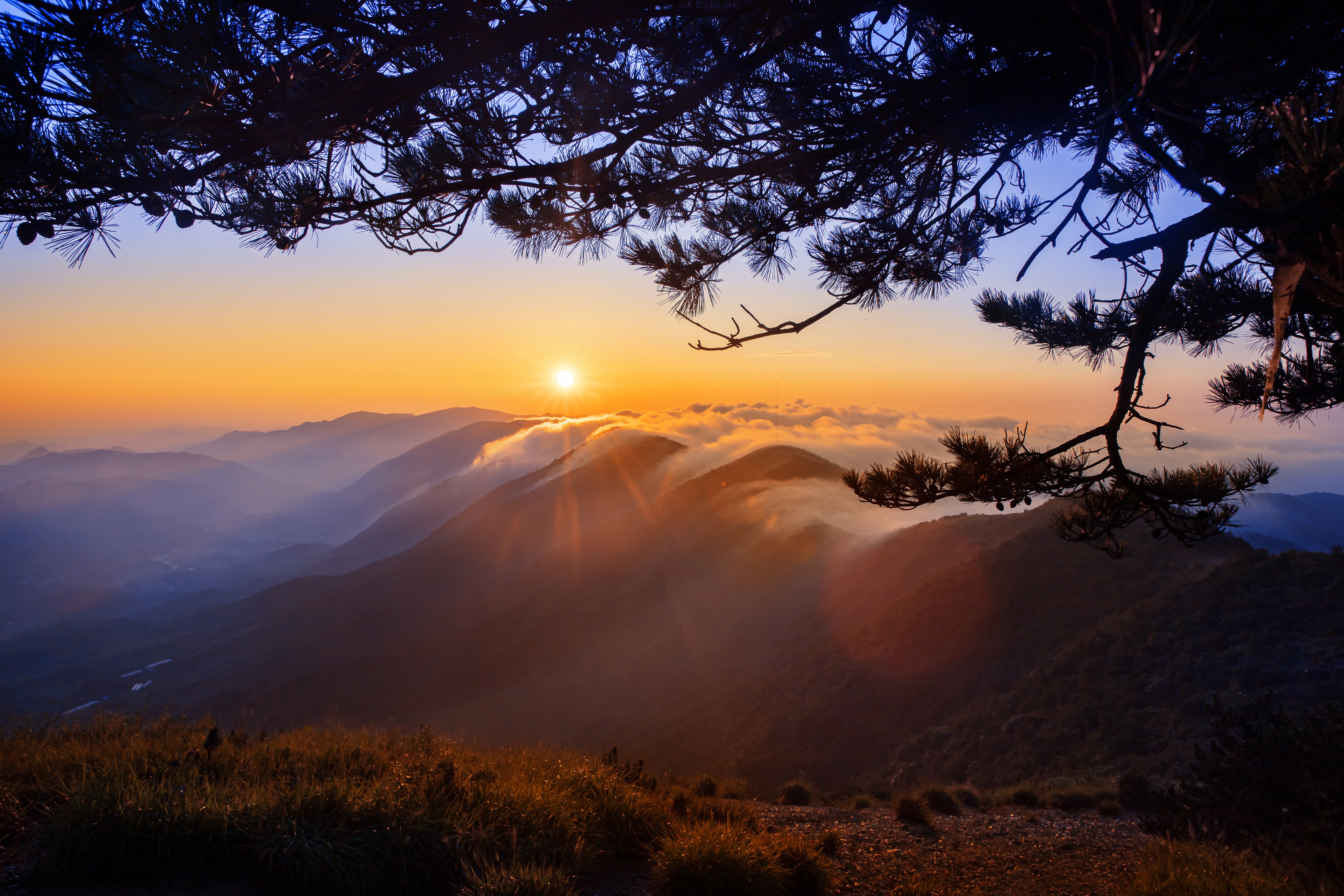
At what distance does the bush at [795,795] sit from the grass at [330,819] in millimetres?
4533

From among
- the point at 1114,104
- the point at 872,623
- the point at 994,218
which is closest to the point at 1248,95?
the point at 994,218

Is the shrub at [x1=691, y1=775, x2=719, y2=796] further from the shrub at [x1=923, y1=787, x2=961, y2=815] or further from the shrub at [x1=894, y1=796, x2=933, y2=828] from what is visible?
the shrub at [x1=923, y1=787, x2=961, y2=815]

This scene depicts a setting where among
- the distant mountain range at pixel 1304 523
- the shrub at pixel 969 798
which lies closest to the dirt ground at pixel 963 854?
the shrub at pixel 969 798

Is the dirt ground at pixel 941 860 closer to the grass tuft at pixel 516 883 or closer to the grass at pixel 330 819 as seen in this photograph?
the grass at pixel 330 819

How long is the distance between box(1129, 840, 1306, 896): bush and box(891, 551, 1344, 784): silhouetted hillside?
11.6 meters

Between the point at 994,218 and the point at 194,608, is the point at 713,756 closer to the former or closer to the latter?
the point at 994,218

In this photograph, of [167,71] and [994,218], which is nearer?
[167,71]

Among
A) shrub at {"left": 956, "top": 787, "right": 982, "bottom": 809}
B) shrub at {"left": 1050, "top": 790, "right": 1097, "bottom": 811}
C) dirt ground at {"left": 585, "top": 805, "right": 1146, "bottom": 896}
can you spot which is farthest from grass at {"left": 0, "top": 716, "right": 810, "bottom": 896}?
shrub at {"left": 1050, "top": 790, "right": 1097, "bottom": 811}

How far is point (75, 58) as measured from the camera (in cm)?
245

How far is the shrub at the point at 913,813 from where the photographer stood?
7.20 m

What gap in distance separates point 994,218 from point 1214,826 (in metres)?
6.23

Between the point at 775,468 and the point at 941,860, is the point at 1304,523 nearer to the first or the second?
the point at 775,468

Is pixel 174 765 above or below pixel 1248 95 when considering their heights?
below

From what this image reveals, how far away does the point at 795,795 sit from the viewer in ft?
31.1
